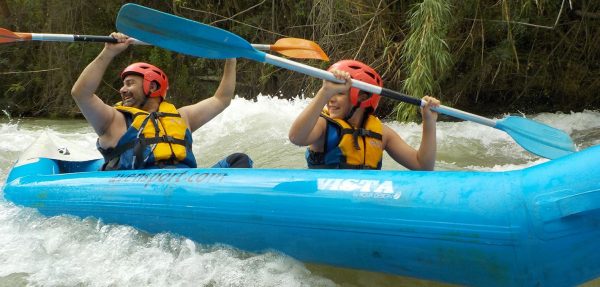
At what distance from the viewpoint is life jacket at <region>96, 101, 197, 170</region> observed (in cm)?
286

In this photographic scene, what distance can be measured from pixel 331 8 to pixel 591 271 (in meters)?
5.54

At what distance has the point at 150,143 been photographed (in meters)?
2.87

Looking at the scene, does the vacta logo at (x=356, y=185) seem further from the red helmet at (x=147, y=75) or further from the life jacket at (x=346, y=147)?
the red helmet at (x=147, y=75)

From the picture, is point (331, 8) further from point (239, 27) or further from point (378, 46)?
point (239, 27)

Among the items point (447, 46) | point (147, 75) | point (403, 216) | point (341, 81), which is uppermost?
point (447, 46)

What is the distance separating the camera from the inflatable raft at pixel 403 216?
1645 millimetres

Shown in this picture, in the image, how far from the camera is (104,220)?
2.61 m

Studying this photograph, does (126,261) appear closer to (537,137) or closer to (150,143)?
(150,143)

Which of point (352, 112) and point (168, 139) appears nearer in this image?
point (352, 112)

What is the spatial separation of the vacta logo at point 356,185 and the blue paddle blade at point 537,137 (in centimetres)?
109

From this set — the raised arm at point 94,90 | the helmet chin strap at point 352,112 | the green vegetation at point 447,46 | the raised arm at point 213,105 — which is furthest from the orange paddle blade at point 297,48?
the green vegetation at point 447,46

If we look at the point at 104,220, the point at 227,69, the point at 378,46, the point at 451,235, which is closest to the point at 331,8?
the point at 378,46

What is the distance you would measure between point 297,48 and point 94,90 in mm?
1128

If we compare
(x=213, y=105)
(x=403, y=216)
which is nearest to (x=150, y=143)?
(x=213, y=105)
